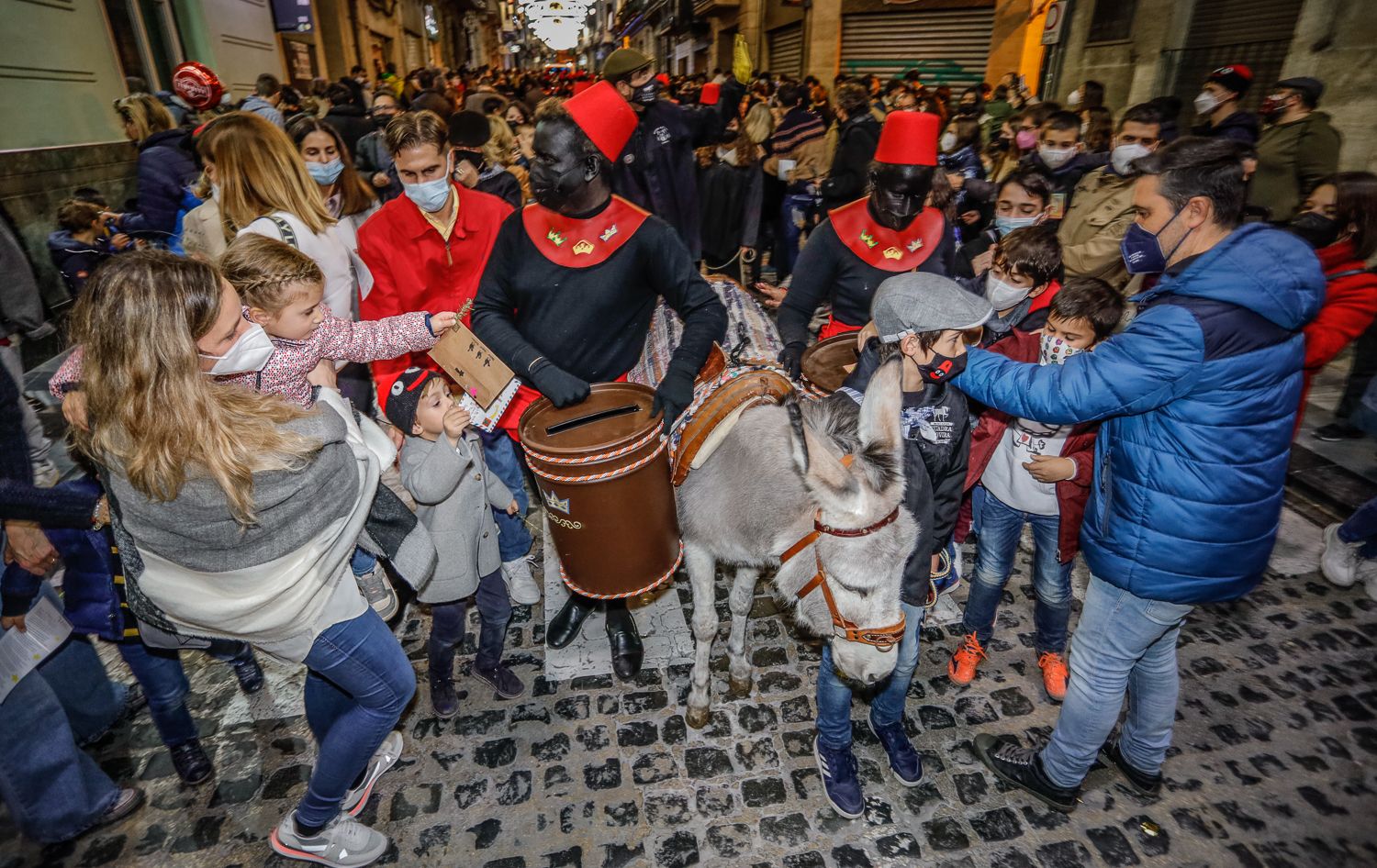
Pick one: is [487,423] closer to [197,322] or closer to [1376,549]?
[197,322]

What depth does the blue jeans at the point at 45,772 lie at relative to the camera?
269cm

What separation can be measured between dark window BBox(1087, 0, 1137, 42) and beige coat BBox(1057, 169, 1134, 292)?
28.4 ft

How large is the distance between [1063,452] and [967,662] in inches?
54.8

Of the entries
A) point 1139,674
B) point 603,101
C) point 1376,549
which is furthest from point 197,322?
point 1376,549

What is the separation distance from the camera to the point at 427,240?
402cm

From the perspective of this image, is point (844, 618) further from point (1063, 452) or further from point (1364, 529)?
point (1364, 529)

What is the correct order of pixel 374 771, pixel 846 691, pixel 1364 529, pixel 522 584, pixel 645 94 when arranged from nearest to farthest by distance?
pixel 846 691, pixel 374 771, pixel 1364 529, pixel 522 584, pixel 645 94

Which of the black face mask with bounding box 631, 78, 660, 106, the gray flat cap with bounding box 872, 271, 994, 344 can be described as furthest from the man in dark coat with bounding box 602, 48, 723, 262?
the gray flat cap with bounding box 872, 271, 994, 344

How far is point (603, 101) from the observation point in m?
3.25

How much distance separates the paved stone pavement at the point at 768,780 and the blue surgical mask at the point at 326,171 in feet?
11.3

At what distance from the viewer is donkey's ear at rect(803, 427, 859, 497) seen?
224cm

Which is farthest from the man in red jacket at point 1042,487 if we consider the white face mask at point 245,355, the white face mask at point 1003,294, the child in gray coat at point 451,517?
the white face mask at point 245,355

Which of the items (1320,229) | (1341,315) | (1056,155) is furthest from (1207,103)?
(1341,315)

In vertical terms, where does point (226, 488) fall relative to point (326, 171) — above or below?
below
